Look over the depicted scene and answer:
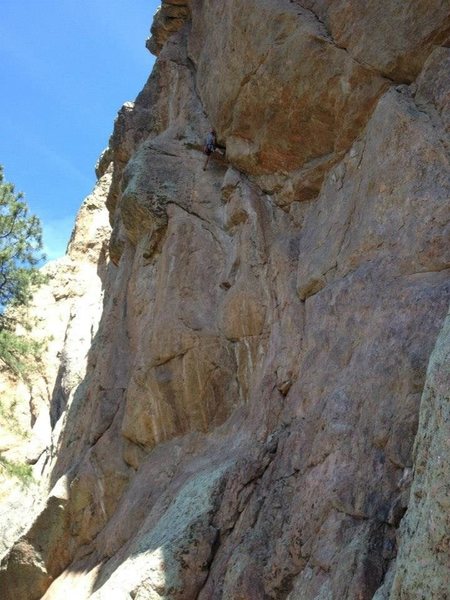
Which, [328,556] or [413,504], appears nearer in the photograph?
[413,504]

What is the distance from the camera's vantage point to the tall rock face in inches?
307

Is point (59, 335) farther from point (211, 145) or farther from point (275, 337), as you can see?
point (275, 337)

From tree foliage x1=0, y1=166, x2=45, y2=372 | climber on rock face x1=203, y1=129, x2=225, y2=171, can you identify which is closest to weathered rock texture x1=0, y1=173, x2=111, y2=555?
tree foliage x1=0, y1=166, x2=45, y2=372

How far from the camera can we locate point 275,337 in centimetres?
1204

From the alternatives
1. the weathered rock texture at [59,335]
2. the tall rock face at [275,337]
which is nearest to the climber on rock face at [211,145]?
the tall rock face at [275,337]

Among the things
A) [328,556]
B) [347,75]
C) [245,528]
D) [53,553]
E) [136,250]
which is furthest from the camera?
[136,250]

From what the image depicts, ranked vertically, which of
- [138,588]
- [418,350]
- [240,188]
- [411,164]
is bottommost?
[138,588]

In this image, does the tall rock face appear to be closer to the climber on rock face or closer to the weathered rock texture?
the climber on rock face

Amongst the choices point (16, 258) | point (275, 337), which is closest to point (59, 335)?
point (16, 258)

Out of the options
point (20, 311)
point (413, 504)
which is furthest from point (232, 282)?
point (20, 311)

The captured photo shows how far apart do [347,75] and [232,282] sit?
4.14 meters

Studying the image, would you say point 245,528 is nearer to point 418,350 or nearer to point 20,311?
point 418,350

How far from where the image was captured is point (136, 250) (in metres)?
18.3

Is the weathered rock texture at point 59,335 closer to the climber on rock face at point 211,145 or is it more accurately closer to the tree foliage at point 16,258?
the tree foliage at point 16,258
